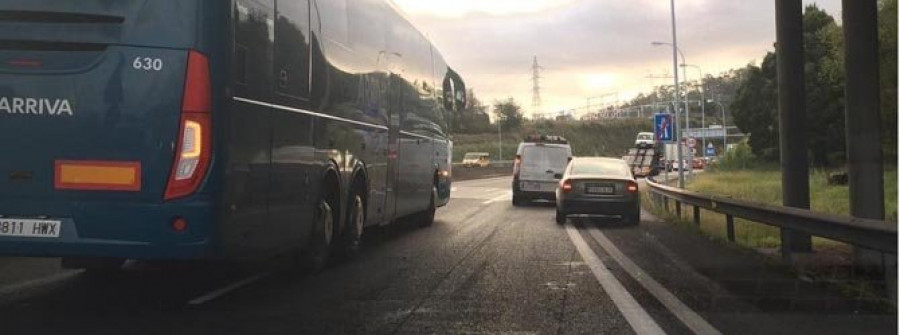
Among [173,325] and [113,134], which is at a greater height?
[113,134]

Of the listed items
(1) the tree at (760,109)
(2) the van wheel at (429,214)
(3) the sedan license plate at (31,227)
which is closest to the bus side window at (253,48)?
(3) the sedan license plate at (31,227)

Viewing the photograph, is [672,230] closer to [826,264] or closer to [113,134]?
[826,264]

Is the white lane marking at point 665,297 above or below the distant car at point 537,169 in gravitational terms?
below

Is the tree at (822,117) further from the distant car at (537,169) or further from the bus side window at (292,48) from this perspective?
the bus side window at (292,48)

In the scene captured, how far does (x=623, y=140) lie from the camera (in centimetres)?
14988

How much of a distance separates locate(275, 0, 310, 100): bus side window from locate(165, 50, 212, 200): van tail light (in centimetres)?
113

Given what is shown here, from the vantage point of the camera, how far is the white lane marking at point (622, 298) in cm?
653

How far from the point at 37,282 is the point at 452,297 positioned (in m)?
4.02

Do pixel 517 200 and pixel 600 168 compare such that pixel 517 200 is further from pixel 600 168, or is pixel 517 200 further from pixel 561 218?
pixel 561 218

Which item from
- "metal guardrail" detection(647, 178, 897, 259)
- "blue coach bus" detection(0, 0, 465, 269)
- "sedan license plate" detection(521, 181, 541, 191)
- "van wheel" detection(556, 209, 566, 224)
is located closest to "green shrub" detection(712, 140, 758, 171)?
"sedan license plate" detection(521, 181, 541, 191)

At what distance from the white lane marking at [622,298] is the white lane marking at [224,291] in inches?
136

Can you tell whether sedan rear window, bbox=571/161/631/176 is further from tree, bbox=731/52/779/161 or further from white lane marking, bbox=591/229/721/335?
tree, bbox=731/52/779/161

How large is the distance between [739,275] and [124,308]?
6.14 metres

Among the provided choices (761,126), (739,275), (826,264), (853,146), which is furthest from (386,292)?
(761,126)
